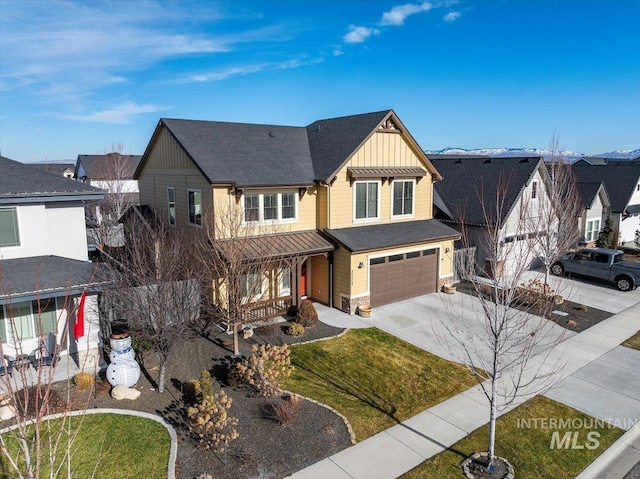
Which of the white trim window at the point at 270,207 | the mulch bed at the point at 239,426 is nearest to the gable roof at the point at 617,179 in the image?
the white trim window at the point at 270,207

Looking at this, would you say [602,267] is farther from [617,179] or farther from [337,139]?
[337,139]

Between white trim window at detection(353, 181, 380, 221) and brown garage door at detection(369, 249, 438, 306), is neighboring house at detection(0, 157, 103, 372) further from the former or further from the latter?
brown garage door at detection(369, 249, 438, 306)

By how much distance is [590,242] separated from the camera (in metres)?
32.7

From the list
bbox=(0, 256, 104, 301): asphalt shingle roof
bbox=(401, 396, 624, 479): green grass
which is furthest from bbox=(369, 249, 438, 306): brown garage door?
bbox=(0, 256, 104, 301): asphalt shingle roof

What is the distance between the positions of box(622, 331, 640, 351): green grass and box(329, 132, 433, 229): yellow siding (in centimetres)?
1062

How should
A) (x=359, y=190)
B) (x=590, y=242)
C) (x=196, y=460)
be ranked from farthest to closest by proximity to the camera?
(x=590, y=242) < (x=359, y=190) < (x=196, y=460)

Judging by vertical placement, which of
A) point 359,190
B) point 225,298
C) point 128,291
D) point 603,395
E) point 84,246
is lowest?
point 603,395

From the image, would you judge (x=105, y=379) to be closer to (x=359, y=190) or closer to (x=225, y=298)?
(x=225, y=298)

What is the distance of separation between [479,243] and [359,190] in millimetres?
9293

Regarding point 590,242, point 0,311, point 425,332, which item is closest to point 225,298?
point 0,311

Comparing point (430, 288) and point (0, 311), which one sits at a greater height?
point (0, 311)

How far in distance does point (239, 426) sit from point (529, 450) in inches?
280

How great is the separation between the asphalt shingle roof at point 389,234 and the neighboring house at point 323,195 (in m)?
0.06

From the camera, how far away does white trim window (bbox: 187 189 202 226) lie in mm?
18780
